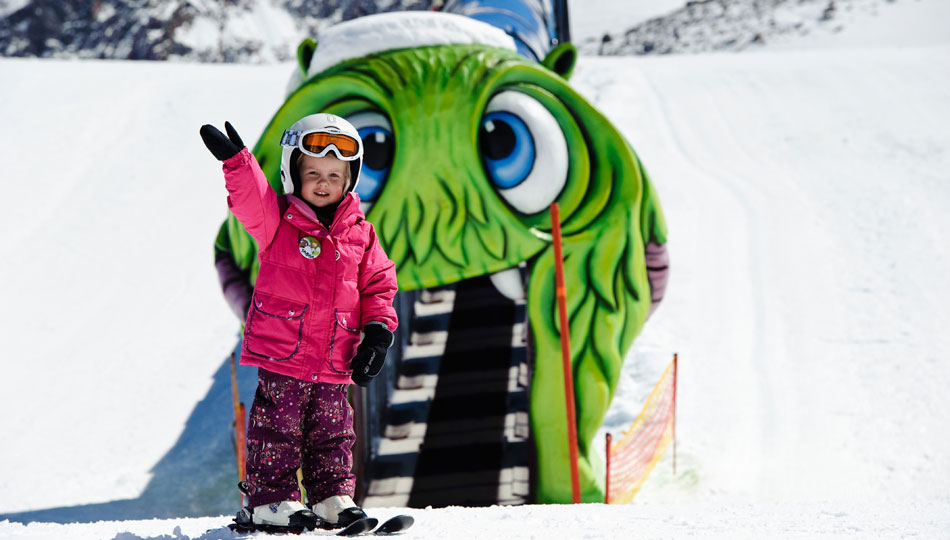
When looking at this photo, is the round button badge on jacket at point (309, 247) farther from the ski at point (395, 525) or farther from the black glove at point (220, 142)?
the ski at point (395, 525)

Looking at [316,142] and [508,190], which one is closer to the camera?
[316,142]

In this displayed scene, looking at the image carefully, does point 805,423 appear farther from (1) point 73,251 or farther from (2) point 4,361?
(1) point 73,251

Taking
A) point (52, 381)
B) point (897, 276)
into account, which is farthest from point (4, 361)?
point (897, 276)

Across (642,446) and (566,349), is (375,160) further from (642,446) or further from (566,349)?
(642,446)

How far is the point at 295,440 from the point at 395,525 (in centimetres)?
39

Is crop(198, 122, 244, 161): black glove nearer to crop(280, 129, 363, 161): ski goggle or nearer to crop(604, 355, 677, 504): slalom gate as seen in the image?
crop(280, 129, 363, 161): ski goggle

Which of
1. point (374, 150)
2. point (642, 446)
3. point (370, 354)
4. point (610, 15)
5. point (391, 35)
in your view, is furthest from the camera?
point (610, 15)

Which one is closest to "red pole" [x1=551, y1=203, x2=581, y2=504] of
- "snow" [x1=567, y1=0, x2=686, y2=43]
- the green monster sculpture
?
the green monster sculpture

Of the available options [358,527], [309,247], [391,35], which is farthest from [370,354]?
[391,35]

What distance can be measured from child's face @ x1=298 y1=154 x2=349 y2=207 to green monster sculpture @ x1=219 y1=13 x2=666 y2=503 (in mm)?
2100

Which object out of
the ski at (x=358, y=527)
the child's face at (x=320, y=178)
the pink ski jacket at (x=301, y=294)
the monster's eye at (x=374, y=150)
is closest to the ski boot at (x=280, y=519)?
the ski at (x=358, y=527)

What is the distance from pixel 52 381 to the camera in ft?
24.9

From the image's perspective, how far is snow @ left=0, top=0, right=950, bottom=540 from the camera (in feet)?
18.6

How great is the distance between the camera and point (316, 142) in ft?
8.23
